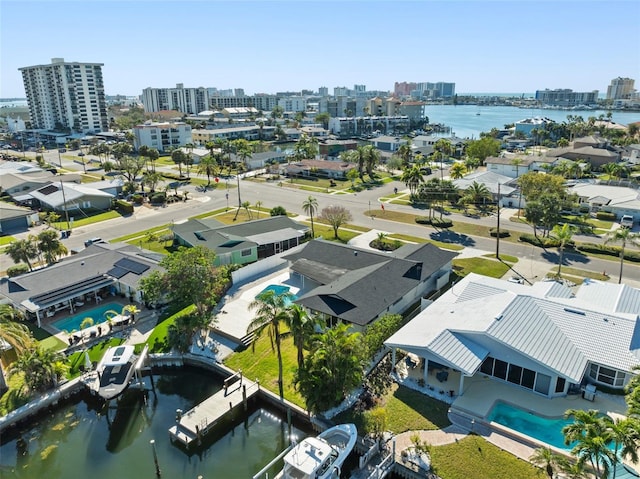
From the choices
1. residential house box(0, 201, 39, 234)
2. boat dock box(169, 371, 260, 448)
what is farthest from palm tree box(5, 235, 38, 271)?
boat dock box(169, 371, 260, 448)

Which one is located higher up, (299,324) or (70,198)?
(299,324)

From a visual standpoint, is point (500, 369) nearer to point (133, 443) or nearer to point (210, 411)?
point (210, 411)

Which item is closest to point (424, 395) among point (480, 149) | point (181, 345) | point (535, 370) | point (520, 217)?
point (535, 370)


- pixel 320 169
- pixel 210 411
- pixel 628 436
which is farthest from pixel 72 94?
pixel 628 436

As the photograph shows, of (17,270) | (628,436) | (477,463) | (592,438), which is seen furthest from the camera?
(17,270)

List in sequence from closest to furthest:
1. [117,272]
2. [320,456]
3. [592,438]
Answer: [592,438] → [320,456] → [117,272]

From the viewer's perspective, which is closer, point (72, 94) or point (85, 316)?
point (85, 316)

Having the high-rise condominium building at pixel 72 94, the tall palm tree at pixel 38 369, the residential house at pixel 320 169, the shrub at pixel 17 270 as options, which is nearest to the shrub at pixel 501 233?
the residential house at pixel 320 169
